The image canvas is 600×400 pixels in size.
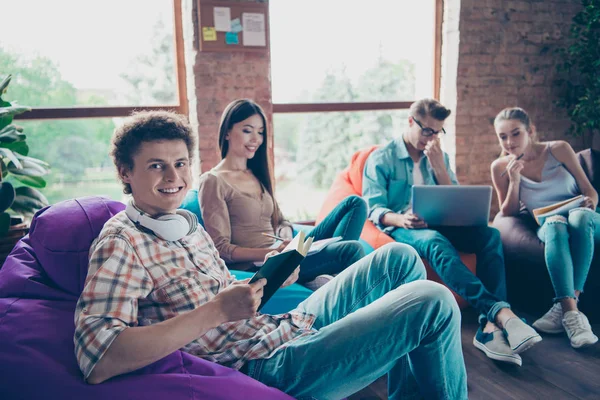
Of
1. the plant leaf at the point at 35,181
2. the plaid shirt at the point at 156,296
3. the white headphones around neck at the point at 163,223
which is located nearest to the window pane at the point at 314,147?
the plant leaf at the point at 35,181

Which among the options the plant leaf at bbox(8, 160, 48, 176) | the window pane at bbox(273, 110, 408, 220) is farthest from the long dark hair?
the window pane at bbox(273, 110, 408, 220)

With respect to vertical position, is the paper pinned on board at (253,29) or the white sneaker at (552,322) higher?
the paper pinned on board at (253,29)

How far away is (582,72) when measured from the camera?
13.4 feet

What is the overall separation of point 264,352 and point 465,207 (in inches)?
63.6

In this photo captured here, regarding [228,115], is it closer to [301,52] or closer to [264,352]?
[264,352]

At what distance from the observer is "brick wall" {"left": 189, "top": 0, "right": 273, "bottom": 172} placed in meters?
3.29

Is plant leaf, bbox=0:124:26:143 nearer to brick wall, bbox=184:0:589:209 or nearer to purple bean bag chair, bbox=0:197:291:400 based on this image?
purple bean bag chair, bbox=0:197:291:400

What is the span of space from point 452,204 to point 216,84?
1761 mm

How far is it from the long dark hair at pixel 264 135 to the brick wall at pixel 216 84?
1.00 m

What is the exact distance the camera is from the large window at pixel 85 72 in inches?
126

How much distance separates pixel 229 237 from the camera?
212cm

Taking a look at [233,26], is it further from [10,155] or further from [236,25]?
[10,155]

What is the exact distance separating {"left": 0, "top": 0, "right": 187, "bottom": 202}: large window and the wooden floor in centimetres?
243

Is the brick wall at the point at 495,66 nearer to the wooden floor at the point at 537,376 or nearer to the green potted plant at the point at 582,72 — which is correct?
the green potted plant at the point at 582,72
